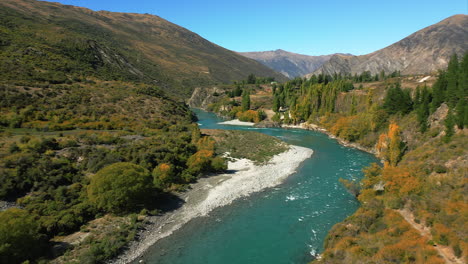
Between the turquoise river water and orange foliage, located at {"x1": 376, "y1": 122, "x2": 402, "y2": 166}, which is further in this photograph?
orange foliage, located at {"x1": 376, "y1": 122, "x2": 402, "y2": 166}

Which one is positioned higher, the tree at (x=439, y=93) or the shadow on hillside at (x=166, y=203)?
the tree at (x=439, y=93)

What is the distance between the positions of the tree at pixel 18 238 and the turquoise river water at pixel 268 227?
9223 millimetres

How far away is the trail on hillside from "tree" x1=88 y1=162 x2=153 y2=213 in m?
27.8

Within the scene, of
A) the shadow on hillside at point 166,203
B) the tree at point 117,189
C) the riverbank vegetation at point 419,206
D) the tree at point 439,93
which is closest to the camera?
the riverbank vegetation at point 419,206

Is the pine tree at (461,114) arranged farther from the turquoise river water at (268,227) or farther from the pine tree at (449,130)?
the turquoise river water at (268,227)

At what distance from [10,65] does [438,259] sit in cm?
9301

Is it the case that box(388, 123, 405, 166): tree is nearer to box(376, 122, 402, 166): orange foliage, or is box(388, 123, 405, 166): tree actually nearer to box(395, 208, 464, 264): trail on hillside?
box(376, 122, 402, 166): orange foliage

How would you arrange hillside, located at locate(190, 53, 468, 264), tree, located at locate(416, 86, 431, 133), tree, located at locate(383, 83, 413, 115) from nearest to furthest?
hillside, located at locate(190, 53, 468, 264), tree, located at locate(416, 86, 431, 133), tree, located at locate(383, 83, 413, 115)

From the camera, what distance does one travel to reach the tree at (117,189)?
92.1 feet

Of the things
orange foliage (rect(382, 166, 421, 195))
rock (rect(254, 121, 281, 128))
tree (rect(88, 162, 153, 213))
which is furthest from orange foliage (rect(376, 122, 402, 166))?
rock (rect(254, 121, 281, 128))

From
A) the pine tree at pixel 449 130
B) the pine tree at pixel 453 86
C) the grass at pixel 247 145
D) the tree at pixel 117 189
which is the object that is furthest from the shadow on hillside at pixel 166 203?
the pine tree at pixel 453 86

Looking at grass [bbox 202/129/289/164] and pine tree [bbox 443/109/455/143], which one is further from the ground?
pine tree [bbox 443/109/455/143]

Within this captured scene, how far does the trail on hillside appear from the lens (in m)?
17.1

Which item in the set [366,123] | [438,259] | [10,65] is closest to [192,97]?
[10,65]
